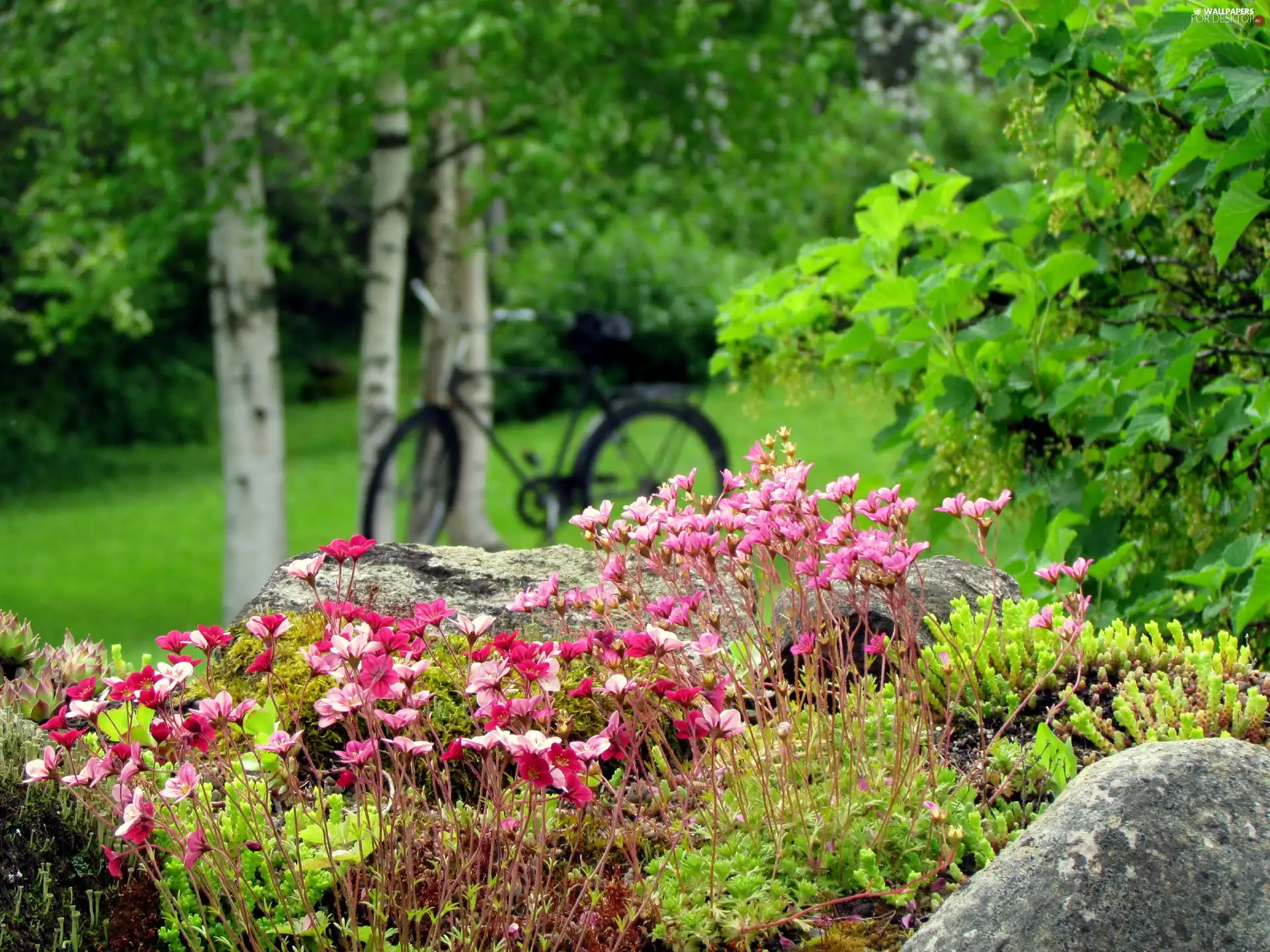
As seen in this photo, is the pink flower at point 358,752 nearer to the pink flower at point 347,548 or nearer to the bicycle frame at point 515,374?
the pink flower at point 347,548

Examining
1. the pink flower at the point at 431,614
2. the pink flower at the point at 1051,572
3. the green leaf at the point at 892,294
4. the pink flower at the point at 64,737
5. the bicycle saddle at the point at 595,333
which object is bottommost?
the pink flower at the point at 64,737

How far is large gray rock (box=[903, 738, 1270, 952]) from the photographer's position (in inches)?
79.6

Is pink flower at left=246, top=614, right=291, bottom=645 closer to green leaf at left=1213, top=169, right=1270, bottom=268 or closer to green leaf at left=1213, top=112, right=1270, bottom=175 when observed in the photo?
green leaf at left=1213, top=169, right=1270, bottom=268

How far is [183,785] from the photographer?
82.6 inches

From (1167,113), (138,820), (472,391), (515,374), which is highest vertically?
(1167,113)

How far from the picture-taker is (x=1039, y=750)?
253cm

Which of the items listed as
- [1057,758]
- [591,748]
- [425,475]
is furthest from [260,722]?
[425,475]

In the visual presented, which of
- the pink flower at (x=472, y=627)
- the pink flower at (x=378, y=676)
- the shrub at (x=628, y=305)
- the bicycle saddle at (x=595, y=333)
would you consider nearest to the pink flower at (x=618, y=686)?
the pink flower at (x=472, y=627)

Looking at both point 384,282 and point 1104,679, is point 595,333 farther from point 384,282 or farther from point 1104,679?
point 1104,679

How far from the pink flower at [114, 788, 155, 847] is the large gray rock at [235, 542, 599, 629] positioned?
1.47 metres

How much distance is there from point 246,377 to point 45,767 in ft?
22.9

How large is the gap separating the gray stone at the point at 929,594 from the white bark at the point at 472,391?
629 cm

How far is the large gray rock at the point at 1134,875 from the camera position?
2021mm

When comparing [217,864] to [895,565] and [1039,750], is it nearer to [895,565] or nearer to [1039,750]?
[895,565]
